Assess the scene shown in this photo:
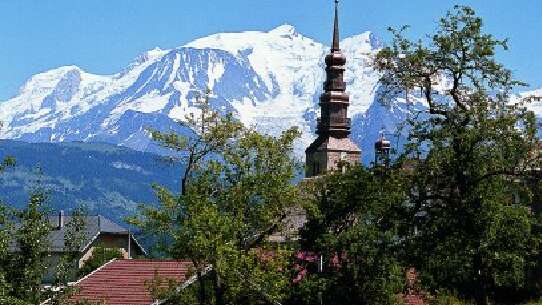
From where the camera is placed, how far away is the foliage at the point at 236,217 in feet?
111

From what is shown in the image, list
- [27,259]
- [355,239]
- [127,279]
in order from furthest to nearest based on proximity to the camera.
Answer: [127,279] → [355,239] → [27,259]

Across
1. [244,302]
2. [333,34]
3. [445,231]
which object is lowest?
[244,302]

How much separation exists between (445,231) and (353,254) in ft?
14.4

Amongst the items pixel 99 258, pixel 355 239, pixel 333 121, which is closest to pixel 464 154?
pixel 355 239

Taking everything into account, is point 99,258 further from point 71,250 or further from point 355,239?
point 71,250

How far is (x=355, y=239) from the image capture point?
40.0 meters

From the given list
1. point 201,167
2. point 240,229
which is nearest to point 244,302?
point 240,229

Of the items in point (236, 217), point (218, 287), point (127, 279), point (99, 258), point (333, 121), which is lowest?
point (218, 287)

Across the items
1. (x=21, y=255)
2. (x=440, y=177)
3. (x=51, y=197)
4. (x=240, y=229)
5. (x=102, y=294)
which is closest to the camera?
(x=21, y=255)

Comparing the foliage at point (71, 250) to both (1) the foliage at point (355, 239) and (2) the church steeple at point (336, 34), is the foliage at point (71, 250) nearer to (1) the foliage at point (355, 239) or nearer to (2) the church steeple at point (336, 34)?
(1) the foliage at point (355, 239)

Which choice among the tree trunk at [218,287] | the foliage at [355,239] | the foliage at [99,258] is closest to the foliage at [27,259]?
the tree trunk at [218,287]

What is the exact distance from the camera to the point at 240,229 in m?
34.7

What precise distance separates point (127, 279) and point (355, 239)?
10424 mm

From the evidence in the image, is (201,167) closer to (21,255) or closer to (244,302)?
(244,302)
